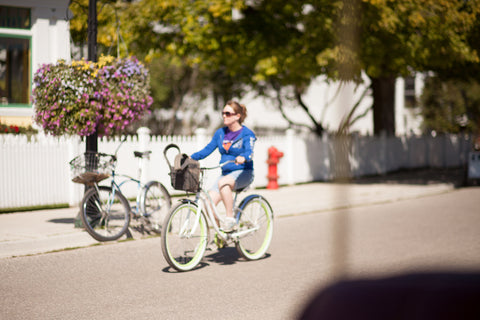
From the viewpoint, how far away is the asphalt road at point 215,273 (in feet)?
17.5

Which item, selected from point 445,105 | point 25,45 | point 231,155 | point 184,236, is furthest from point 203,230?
point 445,105

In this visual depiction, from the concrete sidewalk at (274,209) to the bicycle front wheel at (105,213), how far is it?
0.32m

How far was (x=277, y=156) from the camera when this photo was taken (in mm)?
17172

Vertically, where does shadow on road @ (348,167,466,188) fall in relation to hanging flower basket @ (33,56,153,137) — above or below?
below

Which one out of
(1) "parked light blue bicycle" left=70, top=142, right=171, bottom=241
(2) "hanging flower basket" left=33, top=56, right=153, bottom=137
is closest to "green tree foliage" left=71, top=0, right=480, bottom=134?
(2) "hanging flower basket" left=33, top=56, right=153, bottom=137

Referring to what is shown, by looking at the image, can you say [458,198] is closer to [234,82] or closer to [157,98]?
[234,82]

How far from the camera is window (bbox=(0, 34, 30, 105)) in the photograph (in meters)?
14.6

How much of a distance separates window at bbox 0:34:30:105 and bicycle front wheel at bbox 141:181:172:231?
669cm

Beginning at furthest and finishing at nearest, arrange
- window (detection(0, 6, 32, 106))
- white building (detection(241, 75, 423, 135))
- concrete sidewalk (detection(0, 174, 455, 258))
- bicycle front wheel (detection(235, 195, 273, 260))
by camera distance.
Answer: white building (detection(241, 75, 423, 135))
window (detection(0, 6, 32, 106))
concrete sidewalk (detection(0, 174, 455, 258))
bicycle front wheel (detection(235, 195, 273, 260))

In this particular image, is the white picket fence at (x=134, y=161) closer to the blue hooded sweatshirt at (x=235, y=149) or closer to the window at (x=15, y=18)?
the blue hooded sweatshirt at (x=235, y=149)

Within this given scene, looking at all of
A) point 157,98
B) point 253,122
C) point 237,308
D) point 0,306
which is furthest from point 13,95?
point 253,122

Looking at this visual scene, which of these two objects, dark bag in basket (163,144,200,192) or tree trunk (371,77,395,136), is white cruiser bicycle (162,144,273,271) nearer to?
dark bag in basket (163,144,200,192)

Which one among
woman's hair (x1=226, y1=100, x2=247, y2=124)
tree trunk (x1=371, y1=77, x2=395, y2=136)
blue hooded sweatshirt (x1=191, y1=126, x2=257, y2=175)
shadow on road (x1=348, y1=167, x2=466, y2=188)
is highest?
tree trunk (x1=371, y1=77, x2=395, y2=136)

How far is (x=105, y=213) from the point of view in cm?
859
